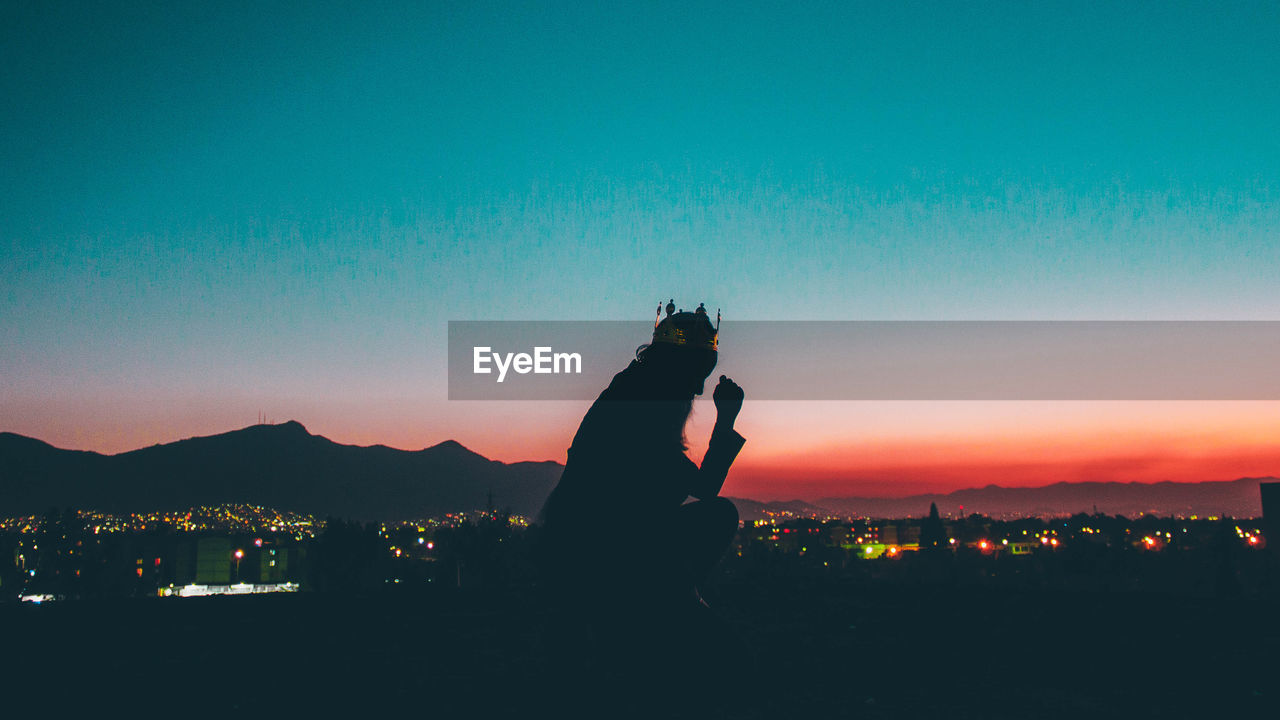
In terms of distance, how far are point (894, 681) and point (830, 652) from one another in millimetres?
700

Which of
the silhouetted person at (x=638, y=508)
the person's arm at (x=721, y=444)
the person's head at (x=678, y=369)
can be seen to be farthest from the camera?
the person's head at (x=678, y=369)

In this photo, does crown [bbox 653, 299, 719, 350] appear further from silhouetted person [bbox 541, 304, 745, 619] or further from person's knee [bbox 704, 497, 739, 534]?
person's knee [bbox 704, 497, 739, 534]

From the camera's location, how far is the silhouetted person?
1.94 meters

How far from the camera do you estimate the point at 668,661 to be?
6.24ft

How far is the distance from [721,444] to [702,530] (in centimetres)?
27

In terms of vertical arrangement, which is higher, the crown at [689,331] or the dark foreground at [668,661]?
the crown at [689,331]

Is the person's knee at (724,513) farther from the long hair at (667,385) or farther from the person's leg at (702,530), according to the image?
the long hair at (667,385)

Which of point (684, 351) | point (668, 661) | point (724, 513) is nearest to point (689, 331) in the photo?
point (684, 351)

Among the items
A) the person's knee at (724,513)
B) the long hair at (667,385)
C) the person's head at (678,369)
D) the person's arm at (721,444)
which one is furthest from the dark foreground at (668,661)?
the person's head at (678,369)

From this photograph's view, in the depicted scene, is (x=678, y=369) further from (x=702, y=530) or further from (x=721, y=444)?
(x=702, y=530)

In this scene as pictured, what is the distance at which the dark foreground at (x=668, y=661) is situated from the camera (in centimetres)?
200

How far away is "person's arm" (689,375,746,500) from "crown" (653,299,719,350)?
0.14 metres

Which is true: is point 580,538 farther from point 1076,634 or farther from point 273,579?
point 273,579

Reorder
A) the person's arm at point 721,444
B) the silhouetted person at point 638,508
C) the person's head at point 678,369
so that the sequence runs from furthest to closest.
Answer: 1. the person's head at point 678,369
2. the person's arm at point 721,444
3. the silhouetted person at point 638,508
